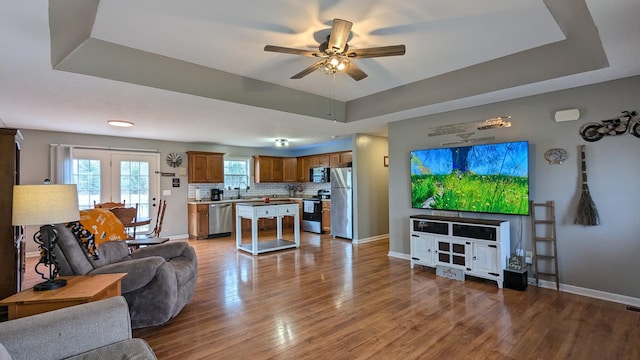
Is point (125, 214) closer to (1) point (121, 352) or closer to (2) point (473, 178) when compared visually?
(1) point (121, 352)

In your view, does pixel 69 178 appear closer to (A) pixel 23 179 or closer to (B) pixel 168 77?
(A) pixel 23 179

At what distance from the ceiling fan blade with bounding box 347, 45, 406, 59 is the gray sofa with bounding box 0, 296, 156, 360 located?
7.83 feet

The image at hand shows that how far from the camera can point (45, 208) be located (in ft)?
6.43

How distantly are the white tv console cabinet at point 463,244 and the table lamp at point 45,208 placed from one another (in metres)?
3.94

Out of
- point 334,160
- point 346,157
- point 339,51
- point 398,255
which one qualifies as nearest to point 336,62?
point 339,51

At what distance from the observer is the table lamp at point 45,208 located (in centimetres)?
192

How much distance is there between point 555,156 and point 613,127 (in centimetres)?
56

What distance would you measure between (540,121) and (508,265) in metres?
1.78

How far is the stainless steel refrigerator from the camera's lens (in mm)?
6504

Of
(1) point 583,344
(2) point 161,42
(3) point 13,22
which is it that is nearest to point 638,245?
(1) point 583,344

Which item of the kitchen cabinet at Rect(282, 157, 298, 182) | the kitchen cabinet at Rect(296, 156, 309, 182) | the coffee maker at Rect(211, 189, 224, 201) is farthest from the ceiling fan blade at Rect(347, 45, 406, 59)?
the kitchen cabinet at Rect(282, 157, 298, 182)

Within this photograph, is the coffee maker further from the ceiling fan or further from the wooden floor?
the ceiling fan

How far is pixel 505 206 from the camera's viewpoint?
386 cm

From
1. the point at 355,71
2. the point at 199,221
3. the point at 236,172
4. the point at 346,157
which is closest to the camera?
the point at 355,71
